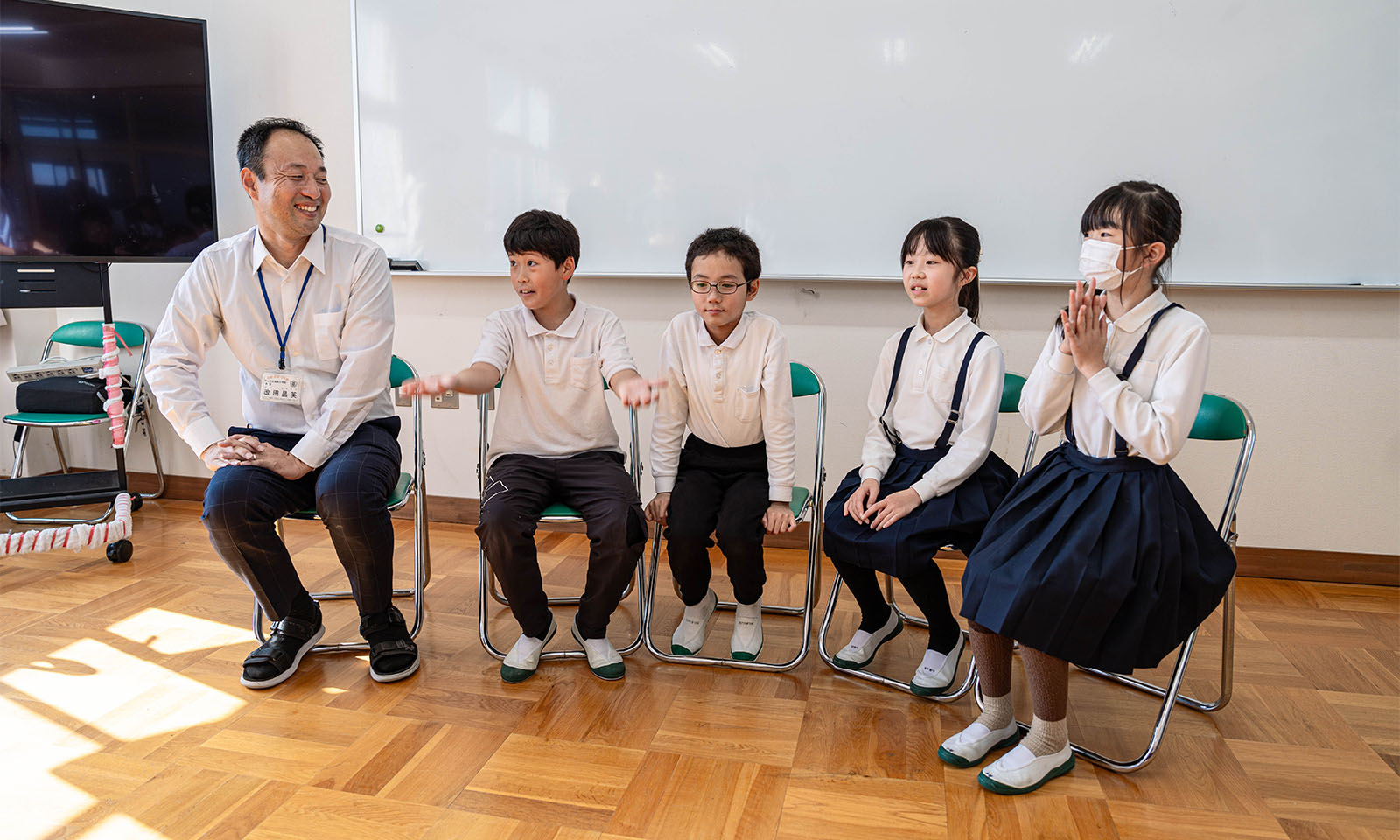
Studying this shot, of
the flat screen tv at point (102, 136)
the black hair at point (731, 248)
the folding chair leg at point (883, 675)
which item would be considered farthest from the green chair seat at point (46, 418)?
the folding chair leg at point (883, 675)

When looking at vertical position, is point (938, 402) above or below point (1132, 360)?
below

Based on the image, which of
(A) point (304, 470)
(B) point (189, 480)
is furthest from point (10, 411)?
(A) point (304, 470)

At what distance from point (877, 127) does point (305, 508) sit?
88.3 inches

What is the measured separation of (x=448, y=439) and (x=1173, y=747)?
2.86 metres

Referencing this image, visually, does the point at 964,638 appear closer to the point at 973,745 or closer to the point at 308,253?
the point at 973,745

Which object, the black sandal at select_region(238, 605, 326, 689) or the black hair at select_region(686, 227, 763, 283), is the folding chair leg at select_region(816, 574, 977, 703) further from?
the black sandal at select_region(238, 605, 326, 689)

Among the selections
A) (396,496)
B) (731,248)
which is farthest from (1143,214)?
(396,496)

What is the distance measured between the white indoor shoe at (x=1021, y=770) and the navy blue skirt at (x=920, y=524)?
1.54ft

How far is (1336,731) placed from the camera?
2084mm

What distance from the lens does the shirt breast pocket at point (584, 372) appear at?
2479 millimetres

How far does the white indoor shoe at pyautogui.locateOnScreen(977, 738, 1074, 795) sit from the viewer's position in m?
1.80

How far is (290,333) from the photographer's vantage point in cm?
244

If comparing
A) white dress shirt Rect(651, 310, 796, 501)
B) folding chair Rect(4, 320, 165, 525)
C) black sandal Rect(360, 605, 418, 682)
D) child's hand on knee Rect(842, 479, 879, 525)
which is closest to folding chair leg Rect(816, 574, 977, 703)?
child's hand on knee Rect(842, 479, 879, 525)

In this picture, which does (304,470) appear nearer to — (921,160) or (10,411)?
(921,160)
